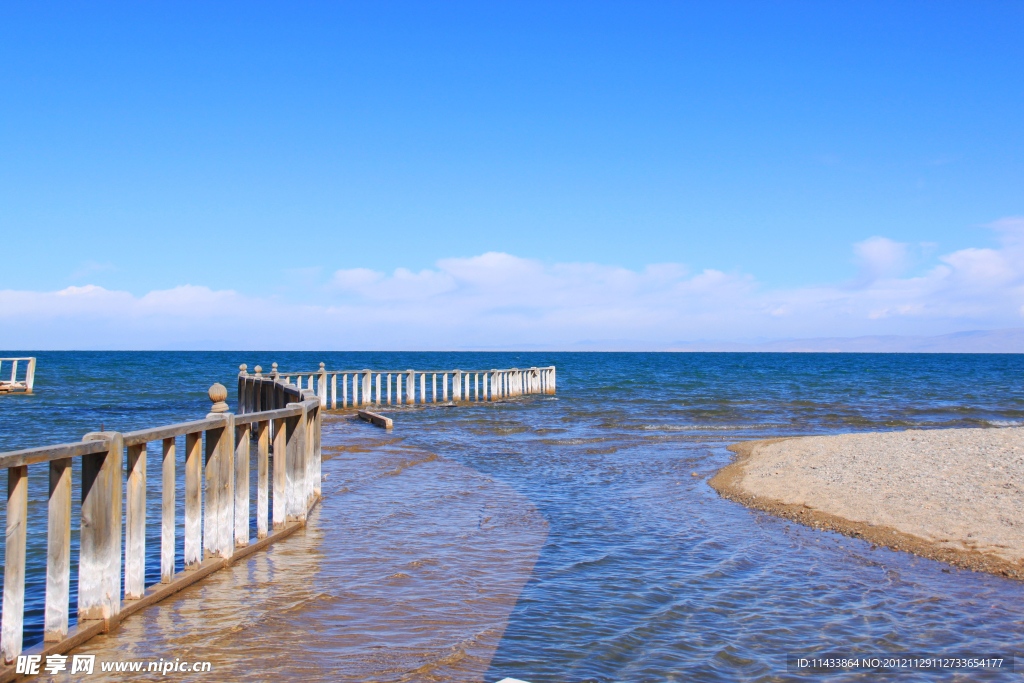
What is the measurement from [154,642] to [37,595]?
1.87 meters

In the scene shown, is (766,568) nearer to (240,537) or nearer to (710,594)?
(710,594)

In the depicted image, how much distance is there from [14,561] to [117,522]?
69 centimetres

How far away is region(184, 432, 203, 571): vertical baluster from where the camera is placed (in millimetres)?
5754

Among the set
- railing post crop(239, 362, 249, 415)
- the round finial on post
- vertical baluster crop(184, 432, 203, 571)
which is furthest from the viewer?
railing post crop(239, 362, 249, 415)

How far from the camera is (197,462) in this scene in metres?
5.83

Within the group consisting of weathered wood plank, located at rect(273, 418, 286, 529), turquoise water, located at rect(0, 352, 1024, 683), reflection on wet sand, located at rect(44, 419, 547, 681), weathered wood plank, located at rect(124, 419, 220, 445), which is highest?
weathered wood plank, located at rect(124, 419, 220, 445)

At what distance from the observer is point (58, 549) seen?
4277mm

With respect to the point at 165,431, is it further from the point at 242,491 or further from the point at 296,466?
the point at 296,466

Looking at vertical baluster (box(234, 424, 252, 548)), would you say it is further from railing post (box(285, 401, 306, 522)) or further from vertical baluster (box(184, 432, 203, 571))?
railing post (box(285, 401, 306, 522))

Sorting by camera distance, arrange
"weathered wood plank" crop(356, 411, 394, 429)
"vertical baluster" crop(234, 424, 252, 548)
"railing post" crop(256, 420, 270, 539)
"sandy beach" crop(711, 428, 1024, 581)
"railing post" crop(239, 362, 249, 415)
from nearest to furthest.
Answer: "vertical baluster" crop(234, 424, 252, 548) < "railing post" crop(256, 420, 270, 539) < "sandy beach" crop(711, 428, 1024, 581) < "weathered wood plank" crop(356, 411, 394, 429) < "railing post" crop(239, 362, 249, 415)

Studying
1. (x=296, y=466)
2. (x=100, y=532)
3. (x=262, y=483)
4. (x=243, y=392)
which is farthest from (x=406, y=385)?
(x=100, y=532)

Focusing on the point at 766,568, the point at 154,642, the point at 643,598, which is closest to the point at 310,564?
the point at 154,642

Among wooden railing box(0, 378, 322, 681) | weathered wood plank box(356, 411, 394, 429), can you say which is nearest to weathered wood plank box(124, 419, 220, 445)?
wooden railing box(0, 378, 322, 681)

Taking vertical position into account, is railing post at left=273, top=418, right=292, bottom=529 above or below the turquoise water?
above
